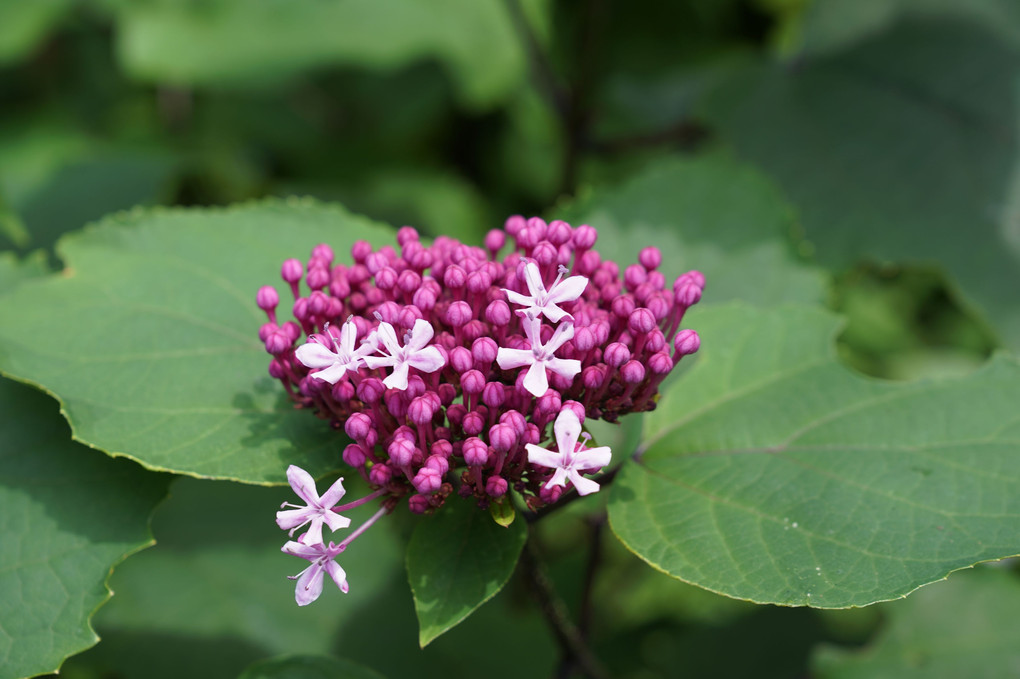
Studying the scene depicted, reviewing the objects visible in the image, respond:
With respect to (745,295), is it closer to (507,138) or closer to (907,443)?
(907,443)

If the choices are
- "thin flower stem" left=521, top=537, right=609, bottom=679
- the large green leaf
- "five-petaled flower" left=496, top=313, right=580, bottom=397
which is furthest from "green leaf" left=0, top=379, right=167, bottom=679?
the large green leaf

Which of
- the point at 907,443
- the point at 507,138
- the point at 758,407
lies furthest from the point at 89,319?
the point at 507,138

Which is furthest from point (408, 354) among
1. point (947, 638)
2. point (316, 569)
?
point (947, 638)

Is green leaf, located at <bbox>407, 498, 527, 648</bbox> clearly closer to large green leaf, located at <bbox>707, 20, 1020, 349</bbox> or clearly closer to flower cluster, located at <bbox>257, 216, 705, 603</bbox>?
flower cluster, located at <bbox>257, 216, 705, 603</bbox>

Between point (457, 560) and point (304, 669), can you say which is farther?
point (304, 669)

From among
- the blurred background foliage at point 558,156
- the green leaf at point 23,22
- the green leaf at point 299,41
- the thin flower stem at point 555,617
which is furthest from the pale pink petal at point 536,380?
the green leaf at point 23,22

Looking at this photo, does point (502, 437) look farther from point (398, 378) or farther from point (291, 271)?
point (291, 271)
